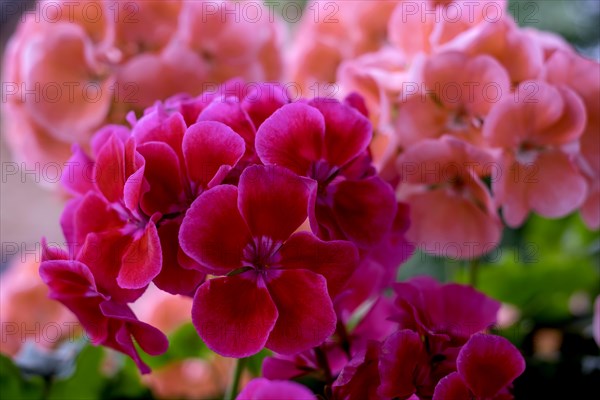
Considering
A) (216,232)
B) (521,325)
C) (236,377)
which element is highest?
(216,232)

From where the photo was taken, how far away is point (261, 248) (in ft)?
0.99

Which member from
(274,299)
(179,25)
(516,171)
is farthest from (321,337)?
(179,25)

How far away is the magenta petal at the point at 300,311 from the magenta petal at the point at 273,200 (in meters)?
0.02

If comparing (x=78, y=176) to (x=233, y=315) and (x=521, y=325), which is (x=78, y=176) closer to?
(x=233, y=315)

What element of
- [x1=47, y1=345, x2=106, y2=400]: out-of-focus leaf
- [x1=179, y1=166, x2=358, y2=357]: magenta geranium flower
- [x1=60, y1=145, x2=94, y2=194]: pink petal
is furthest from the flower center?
[x1=47, y1=345, x2=106, y2=400]: out-of-focus leaf

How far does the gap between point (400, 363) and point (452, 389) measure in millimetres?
23

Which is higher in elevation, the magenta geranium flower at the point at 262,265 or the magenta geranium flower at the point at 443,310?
the magenta geranium flower at the point at 262,265

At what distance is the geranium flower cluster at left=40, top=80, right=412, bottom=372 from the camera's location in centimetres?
28

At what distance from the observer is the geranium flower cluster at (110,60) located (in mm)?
487

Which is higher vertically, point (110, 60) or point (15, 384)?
point (110, 60)

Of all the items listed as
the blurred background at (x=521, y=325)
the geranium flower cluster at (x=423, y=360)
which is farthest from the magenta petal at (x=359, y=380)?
the blurred background at (x=521, y=325)

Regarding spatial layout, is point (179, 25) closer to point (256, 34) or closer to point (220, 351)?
point (256, 34)

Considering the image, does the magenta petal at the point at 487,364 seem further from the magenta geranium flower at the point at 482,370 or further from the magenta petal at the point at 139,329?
the magenta petal at the point at 139,329

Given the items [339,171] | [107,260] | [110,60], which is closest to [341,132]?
[339,171]
